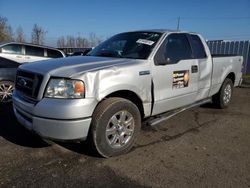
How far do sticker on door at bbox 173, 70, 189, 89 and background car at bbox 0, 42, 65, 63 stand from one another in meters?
7.46

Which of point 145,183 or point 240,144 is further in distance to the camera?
point 240,144

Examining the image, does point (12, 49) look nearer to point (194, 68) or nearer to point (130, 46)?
point (130, 46)

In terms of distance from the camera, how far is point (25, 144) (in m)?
3.96

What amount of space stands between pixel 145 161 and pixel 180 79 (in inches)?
65.6

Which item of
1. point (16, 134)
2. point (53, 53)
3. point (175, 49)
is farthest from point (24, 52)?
point (175, 49)

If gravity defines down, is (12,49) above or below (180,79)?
above

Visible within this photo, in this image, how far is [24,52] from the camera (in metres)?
10.3

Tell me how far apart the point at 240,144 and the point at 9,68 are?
5.20 metres

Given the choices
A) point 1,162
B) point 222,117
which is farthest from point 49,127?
point 222,117

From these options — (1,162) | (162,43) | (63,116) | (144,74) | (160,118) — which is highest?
(162,43)

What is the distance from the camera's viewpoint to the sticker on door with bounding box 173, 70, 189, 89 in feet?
14.2

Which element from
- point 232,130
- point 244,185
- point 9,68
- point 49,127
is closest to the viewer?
point 244,185

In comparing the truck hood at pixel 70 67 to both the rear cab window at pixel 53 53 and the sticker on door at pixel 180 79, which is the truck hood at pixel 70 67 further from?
the rear cab window at pixel 53 53

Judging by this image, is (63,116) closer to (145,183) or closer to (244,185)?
(145,183)
